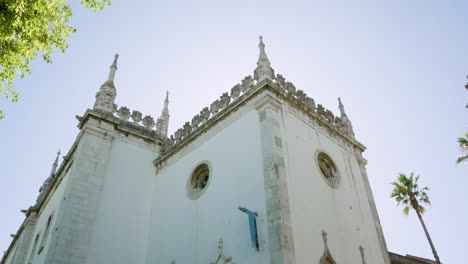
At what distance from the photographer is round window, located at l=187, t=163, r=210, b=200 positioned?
14.4 metres

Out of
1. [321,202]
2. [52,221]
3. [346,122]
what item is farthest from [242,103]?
[52,221]

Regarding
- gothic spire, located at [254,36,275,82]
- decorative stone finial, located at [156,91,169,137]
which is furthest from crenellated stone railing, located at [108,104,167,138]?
gothic spire, located at [254,36,275,82]

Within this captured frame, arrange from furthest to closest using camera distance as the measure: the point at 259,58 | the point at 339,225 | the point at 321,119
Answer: the point at 321,119, the point at 259,58, the point at 339,225

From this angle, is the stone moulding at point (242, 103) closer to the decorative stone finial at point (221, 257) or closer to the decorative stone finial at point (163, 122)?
the decorative stone finial at point (163, 122)

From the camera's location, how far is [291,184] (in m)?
11.6

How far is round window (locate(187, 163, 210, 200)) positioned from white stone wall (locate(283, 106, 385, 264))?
387cm

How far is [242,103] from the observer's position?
1387cm

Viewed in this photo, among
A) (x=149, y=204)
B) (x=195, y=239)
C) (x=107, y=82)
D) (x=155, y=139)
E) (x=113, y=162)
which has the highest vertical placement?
(x=107, y=82)

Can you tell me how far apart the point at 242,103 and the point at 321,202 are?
4664 millimetres

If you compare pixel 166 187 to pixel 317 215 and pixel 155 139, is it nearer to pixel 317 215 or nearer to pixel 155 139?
pixel 155 139

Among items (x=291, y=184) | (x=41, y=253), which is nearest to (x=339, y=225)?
(x=291, y=184)

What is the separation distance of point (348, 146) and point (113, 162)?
1079 centimetres

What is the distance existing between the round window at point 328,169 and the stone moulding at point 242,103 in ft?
5.35

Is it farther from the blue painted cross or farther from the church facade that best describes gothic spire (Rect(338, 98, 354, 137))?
the blue painted cross
